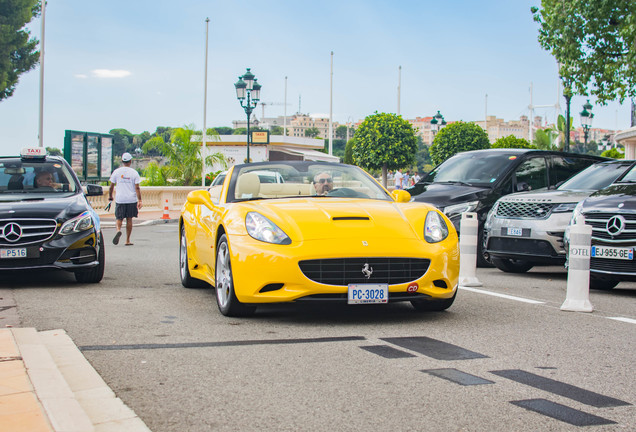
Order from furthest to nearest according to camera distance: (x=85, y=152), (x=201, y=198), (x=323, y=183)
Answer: (x=85, y=152), (x=201, y=198), (x=323, y=183)

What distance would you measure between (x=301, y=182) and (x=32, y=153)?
4.73 m

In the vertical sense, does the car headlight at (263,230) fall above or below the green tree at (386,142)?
below

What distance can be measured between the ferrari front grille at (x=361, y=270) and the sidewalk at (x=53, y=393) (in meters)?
1.97

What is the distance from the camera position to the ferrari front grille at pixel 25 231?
30.2ft

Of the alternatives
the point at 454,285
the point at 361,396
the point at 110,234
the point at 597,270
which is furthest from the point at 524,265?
the point at 110,234

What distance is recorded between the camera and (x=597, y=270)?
956 cm

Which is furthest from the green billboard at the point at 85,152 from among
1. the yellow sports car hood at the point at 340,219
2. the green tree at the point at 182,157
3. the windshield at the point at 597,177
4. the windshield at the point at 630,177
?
the yellow sports car hood at the point at 340,219

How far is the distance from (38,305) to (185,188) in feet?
96.1

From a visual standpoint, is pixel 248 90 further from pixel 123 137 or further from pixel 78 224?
pixel 123 137

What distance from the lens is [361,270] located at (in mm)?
6742

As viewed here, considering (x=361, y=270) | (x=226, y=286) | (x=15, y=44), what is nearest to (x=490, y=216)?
(x=361, y=270)

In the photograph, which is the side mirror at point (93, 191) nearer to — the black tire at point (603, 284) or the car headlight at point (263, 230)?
the car headlight at point (263, 230)

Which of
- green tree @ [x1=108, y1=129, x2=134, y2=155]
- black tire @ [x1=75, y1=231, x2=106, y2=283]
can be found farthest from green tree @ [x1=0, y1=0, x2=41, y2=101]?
green tree @ [x1=108, y1=129, x2=134, y2=155]

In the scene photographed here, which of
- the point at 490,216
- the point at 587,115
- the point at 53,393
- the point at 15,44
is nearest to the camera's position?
the point at 53,393
